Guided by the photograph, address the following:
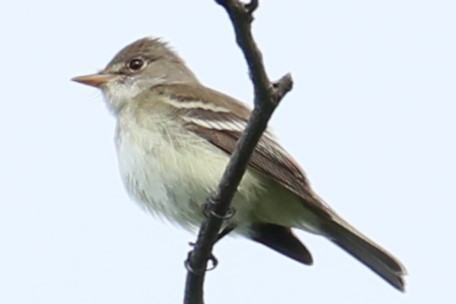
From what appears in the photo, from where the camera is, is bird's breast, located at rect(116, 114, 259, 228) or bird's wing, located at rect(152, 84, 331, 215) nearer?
bird's breast, located at rect(116, 114, 259, 228)

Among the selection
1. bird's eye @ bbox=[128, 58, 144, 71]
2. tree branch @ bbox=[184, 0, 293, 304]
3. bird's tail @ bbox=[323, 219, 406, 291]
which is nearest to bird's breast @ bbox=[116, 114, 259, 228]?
bird's tail @ bbox=[323, 219, 406, 291]

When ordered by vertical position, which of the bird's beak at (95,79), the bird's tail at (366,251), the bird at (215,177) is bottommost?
the bird's tail at (366,251)

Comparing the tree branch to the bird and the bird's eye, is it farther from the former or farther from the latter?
the bird's eye

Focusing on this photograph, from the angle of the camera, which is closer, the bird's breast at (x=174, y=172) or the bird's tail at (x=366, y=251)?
the bird's breast at (x=174, y=172)

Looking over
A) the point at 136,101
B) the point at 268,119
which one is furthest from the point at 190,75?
the point at 268,119

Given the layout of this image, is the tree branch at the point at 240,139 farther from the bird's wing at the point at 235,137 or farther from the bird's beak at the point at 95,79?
the bird's beak at the point at 95,79

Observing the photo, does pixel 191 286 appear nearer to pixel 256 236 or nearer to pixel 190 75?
pixel 256 236

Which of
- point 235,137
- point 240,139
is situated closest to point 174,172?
point 235,137

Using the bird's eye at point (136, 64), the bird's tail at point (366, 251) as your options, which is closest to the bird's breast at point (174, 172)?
the bird's tail at point (366, 251)

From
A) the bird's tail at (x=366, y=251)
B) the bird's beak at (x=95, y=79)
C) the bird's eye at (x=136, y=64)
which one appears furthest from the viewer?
the bird's eye at (x=136, y=64)
